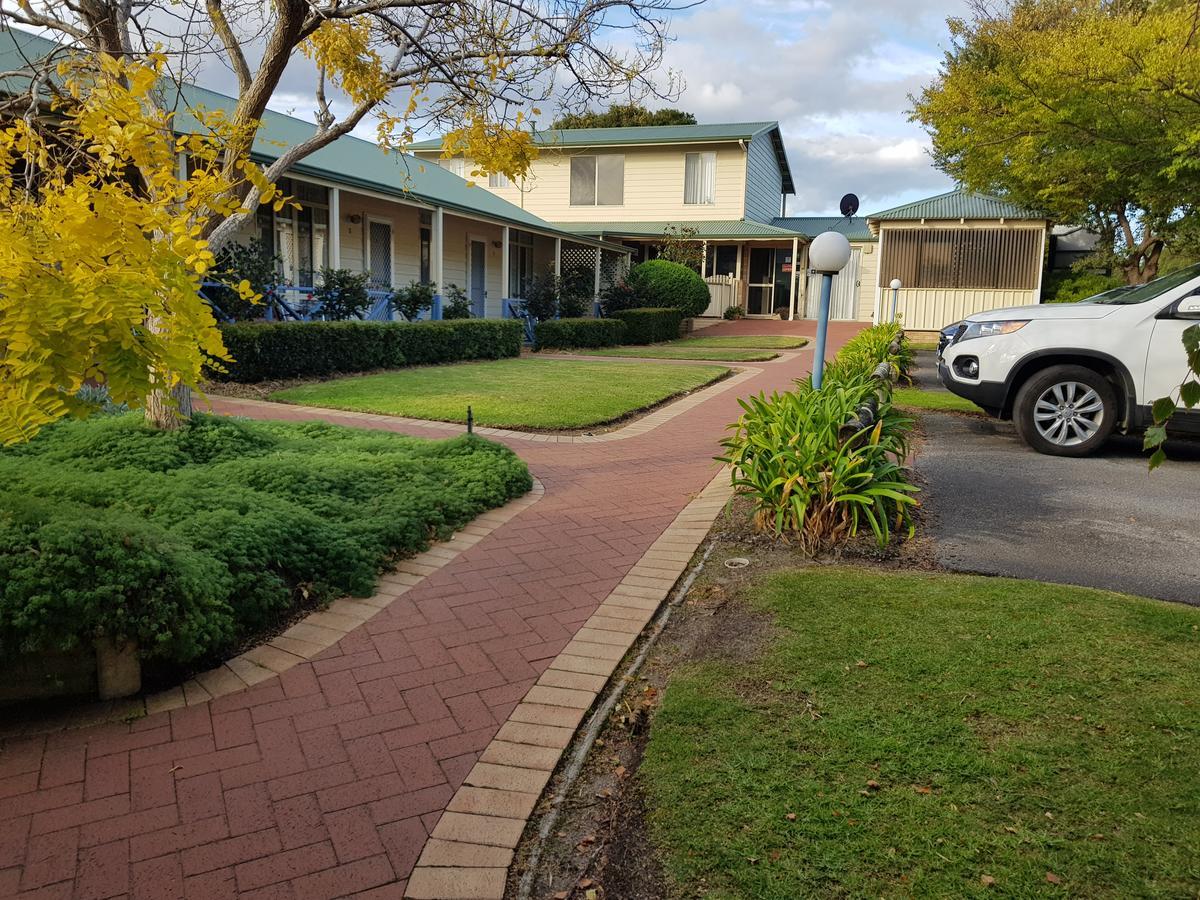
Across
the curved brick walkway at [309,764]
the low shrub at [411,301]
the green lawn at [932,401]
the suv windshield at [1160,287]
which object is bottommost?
the curved brick walkway at [309,764]

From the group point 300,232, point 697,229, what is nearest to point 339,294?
point 300,232

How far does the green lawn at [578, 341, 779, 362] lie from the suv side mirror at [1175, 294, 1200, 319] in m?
11.0

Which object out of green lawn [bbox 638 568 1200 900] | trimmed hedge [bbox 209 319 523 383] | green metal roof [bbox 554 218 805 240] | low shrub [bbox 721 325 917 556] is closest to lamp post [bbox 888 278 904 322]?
green metal roof [bbox 554 218 805 240]

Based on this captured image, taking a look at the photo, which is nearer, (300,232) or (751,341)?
(300,232)

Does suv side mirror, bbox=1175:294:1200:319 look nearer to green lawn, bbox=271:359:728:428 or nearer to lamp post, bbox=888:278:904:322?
green lawn, bbox=271:359:728:428

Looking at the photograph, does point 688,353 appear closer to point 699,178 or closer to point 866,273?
point 699,178

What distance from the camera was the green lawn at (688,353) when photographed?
1879 cm

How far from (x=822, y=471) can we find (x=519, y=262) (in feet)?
75.9

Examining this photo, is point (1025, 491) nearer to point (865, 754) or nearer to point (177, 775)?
point (865, 754)

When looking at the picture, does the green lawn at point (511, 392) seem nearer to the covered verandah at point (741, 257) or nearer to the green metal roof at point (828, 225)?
the covered verandah at point (741, 257)

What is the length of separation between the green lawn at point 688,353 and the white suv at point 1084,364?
10.1m

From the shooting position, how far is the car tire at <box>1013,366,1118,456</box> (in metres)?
7.82

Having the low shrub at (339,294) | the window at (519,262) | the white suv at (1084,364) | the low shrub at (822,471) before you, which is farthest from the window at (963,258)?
the low shrub at (822,471)

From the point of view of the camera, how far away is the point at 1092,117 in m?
13.6
